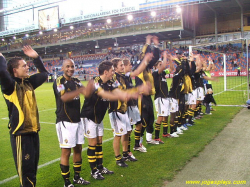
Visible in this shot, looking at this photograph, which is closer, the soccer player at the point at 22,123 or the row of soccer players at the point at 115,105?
the soccer player at the point at 22,123

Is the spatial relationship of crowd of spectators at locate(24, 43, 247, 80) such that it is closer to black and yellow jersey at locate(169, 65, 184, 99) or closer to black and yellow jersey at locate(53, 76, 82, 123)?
black and yellow jersey at locate(169, 65, 184, 99)

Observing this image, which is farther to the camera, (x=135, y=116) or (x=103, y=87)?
(x=135, y=116)

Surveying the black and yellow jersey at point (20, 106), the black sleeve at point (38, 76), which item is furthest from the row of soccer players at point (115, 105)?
the black and yellow jersey at point (20, 106)

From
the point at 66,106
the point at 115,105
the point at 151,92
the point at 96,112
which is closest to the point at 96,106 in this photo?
the point at 96,112

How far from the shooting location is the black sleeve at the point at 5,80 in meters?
2.91

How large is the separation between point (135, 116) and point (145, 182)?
1.79 metres

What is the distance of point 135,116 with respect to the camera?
18.8ft

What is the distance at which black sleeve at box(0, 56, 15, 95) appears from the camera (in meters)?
2.91

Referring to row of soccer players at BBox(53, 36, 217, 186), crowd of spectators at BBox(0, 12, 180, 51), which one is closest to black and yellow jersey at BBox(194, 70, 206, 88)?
row of soccer players at BBox(53, 36, 217, 186)

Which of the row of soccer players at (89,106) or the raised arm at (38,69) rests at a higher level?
the raised arm at (38,69)

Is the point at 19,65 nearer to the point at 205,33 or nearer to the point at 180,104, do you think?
the point at 180,104

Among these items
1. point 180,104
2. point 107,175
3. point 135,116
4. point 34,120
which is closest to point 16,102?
point 34,120

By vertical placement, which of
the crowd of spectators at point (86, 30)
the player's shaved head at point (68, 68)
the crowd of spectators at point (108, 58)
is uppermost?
the crowd of spectators at point (86, 30)

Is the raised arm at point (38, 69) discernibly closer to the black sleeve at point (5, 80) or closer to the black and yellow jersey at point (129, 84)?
the black sleeve at point (5, 80)
